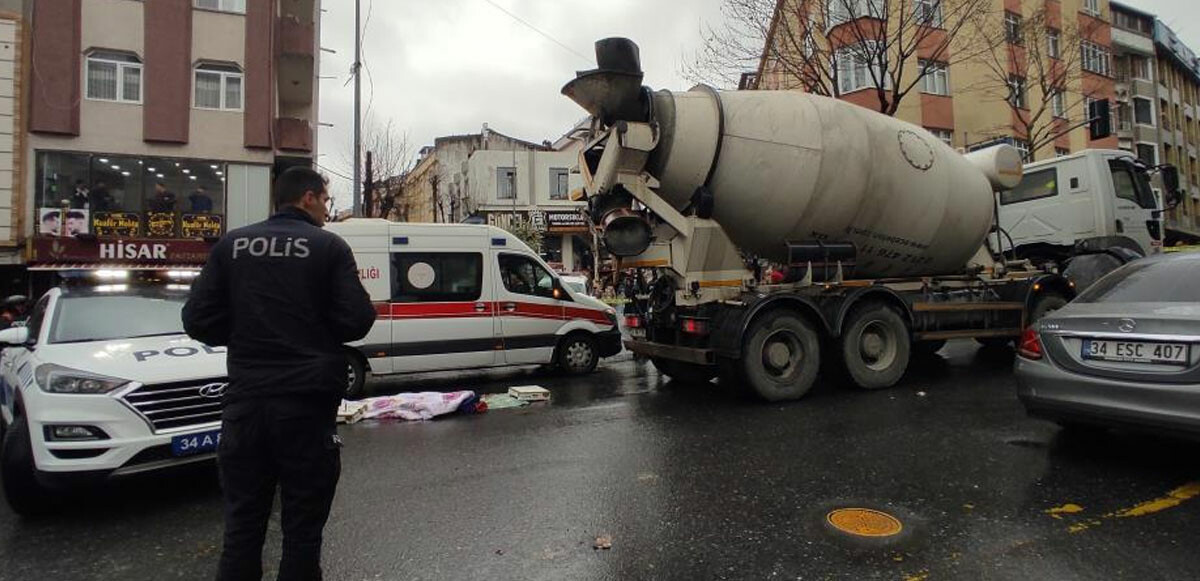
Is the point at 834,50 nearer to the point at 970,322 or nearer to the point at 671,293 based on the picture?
the point at 970,322

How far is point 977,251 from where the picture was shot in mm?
8945

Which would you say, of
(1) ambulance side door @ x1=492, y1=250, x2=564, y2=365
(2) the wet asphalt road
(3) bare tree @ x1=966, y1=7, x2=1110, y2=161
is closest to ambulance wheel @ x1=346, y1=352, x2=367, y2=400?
(2) the wet asphalt road

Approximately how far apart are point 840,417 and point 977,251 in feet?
13.7

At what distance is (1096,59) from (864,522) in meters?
37.5

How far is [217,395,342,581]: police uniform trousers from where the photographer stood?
2482mm

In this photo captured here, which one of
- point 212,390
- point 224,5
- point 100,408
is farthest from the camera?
point 224,5

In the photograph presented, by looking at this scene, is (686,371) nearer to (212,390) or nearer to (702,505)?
(702,505)

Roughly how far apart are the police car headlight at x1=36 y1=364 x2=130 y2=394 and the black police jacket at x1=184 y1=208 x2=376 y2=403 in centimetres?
215

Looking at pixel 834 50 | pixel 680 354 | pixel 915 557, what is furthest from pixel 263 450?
pixel 834 50

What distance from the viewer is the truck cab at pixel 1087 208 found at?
9562 mm

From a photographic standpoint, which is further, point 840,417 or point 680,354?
point 680,354

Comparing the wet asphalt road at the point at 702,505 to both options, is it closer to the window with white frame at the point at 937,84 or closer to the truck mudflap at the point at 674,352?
the truck mudflap at the point at 674,352

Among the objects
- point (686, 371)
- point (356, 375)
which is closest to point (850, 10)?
point (686, 371)

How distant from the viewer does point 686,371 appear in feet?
28.0
